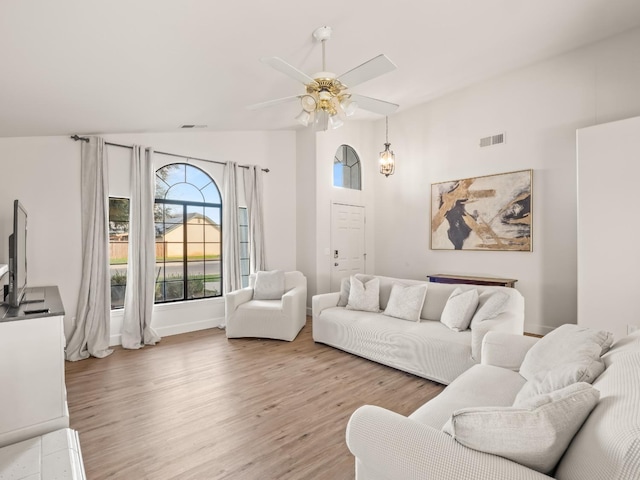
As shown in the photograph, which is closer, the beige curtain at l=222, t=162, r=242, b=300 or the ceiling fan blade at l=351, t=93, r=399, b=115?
the ceiling fan blade at l=351, t=93, r=399, b=115

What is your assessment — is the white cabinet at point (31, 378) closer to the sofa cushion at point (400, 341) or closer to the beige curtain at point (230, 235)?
the sofa cushion at point (400, 341)

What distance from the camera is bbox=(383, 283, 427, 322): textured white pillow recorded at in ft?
11.6

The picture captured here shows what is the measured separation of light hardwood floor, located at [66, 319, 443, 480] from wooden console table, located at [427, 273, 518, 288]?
2.23 meters

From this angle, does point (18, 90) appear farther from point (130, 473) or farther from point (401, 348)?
point (401, 348)

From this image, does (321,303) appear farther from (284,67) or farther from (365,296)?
(284,67)

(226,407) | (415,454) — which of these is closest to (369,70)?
(415,454)


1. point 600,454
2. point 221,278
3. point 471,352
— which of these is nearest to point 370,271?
point 221,278

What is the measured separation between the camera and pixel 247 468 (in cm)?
192

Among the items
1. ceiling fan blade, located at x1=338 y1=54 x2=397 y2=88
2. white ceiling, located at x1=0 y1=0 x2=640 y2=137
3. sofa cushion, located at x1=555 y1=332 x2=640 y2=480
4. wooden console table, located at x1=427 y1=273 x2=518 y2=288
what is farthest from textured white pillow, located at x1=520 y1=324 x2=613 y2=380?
white ceiling, located at x1=0 y1=0 x2=640 y2=137

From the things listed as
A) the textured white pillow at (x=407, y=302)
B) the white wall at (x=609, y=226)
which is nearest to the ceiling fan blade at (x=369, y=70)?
the textured white pillow at (x=407, y=302)

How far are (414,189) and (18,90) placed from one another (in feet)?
17.5

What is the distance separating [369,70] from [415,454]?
7.98 feet

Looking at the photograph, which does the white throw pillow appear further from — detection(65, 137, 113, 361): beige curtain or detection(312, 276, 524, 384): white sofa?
detection(65, 137, 113, 361): beige curtain

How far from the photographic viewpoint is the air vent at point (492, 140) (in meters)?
4.95
